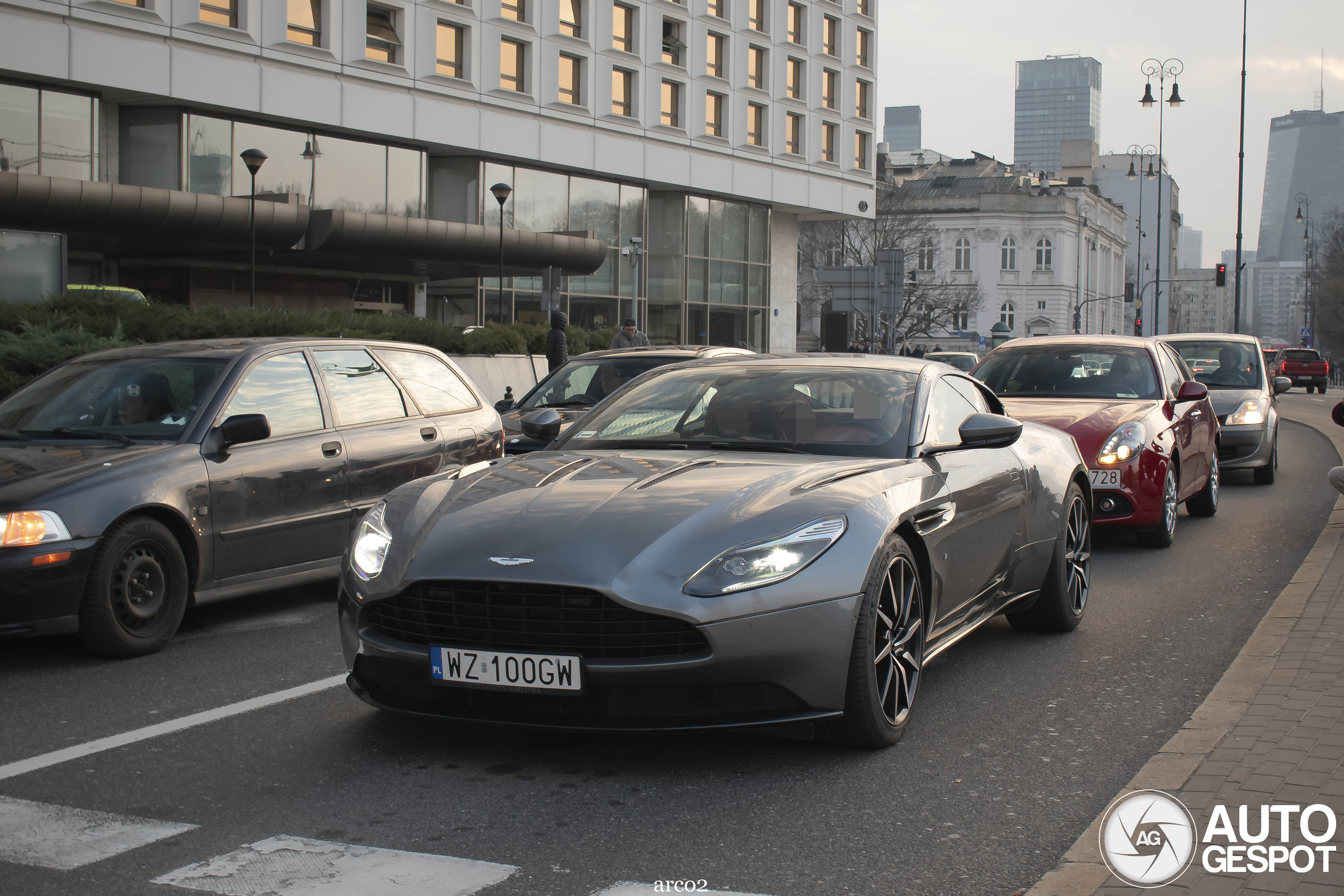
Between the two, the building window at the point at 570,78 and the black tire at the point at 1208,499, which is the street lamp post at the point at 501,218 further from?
the black tire at the point at 1208,499

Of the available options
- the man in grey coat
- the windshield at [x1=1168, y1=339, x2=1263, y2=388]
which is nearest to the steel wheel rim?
the windshield at [x1=1168, y1=339, x2=1263, y2=388]

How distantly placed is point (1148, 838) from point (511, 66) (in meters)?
41.1

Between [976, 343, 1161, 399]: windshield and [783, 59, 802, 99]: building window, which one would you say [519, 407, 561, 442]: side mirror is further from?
[783, 59, 802, 99]: building window

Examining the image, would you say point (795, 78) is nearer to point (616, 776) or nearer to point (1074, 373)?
point (1074, 373)

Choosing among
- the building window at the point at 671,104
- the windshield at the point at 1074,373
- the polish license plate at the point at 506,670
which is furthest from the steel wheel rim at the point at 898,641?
the building window at the point at 671,104

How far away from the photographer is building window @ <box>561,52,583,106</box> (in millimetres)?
43812

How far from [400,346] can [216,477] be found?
2174 mm

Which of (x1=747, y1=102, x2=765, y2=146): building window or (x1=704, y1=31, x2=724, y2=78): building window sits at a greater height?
(x1=704, y1=31, x2=724, y2=78): building window

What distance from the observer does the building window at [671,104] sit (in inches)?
1908

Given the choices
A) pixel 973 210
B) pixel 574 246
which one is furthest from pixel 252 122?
pixel 973 210

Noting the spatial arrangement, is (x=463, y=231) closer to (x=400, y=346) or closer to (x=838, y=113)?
(x=838, y=113)

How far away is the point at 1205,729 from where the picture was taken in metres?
4.60

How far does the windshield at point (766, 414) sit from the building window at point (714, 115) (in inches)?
1811

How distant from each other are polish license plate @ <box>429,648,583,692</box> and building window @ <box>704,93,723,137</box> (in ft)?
157
